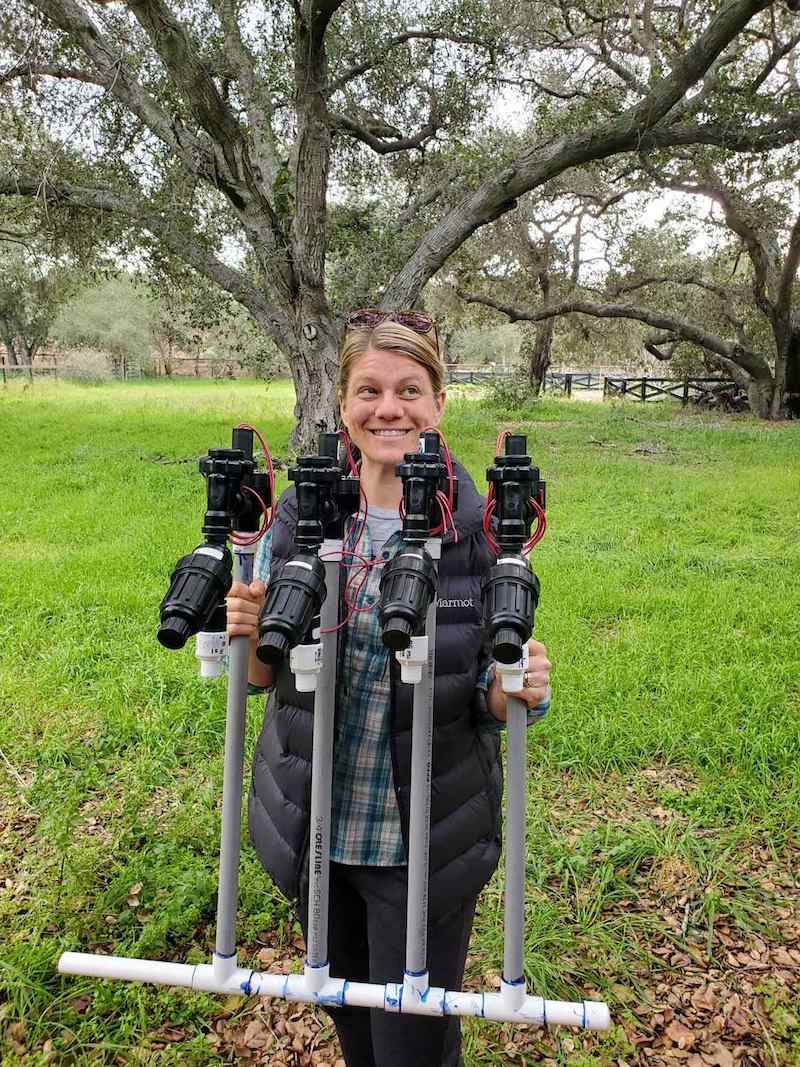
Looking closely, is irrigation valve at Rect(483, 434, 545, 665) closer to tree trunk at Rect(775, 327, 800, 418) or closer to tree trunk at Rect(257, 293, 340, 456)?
tree trunk at Rect(257, 293, 340, 456)

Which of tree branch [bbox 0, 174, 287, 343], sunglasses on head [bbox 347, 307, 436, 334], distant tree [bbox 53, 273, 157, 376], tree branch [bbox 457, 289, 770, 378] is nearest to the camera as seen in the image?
sunglasses on head [bbox 347, 307, 436, 334]

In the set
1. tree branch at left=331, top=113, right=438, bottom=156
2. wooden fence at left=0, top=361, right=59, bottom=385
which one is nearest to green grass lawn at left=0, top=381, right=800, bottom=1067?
tree branch at left=331, top=113, right=438, bottom=156

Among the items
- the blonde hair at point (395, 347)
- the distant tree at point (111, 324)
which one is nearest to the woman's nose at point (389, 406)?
the blonde hair at point (395, 347)

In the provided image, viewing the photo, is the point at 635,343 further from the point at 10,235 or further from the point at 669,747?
the point at 669,747

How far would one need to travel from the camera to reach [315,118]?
37.4 feet

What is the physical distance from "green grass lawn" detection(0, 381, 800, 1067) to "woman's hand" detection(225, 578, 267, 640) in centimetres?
213

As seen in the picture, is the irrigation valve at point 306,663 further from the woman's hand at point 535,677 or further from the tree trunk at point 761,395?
the tree trunk at point 761,395

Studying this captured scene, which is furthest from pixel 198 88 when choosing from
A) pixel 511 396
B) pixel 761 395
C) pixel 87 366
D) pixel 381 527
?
pixel 87 366

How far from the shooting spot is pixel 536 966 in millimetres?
3117

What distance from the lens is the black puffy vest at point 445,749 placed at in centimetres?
184

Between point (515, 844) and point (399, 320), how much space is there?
4.30 feet

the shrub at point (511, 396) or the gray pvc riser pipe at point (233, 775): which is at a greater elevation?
the shrub at point (511, 396)

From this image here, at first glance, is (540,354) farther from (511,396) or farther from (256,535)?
(256,535)

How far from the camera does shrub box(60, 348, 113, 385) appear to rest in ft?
126
